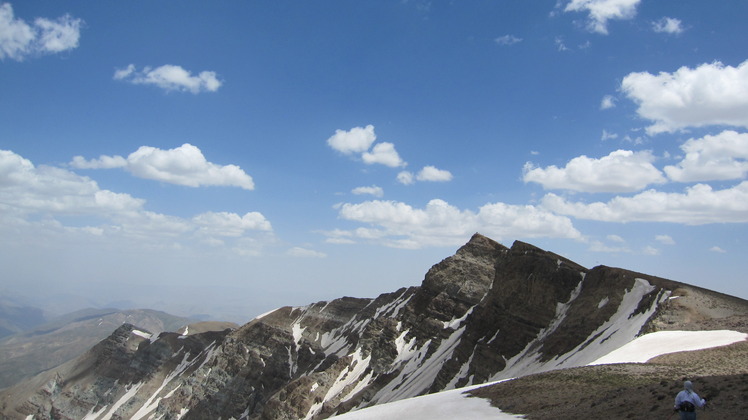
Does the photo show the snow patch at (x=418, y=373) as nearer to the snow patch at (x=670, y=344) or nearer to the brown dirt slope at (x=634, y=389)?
the snow patch at (x=670, y=344)

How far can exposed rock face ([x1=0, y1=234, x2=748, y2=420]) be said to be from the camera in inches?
2261

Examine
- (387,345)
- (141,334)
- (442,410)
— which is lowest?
(141,334)

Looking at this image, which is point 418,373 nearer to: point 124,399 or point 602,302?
point 602,302

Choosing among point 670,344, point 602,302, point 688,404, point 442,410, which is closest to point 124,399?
point 602,302

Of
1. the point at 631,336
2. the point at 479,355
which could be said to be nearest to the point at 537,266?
the point at 479,355

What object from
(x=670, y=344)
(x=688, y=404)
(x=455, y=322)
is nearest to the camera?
(x=688, y=404)

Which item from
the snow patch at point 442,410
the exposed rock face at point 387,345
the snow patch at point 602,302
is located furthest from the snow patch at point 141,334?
the snow patch at point 442,410

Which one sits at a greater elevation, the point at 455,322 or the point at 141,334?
the point at 455,322

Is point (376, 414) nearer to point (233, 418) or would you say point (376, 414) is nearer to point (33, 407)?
point (233, 418)

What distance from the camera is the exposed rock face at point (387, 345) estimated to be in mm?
57438

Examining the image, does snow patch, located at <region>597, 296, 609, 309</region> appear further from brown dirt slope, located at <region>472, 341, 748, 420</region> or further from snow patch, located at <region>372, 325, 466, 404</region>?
brown dirt slope, located at <region>472, 341, 748, 420</region>

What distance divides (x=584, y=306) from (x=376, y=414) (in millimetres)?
45104

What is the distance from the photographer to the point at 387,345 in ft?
331

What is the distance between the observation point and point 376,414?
91.3 feet
